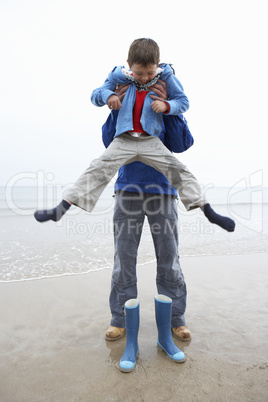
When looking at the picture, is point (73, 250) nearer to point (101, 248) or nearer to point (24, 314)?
point (101, 248)

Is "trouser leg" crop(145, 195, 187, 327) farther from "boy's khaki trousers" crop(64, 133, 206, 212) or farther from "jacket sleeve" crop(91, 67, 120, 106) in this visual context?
"jacket sleeve" crop(91, 67, 120, 106)

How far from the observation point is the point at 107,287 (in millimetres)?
3277

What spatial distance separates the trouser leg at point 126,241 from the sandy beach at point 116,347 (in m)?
0.41

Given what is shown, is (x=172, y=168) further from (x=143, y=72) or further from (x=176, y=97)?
(x=143, y=72)

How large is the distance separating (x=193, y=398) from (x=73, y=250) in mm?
3427

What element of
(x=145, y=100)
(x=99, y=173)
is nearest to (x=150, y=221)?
(x=99, y=173)

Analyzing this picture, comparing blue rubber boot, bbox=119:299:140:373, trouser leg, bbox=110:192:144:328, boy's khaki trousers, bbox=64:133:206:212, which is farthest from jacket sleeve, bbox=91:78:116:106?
blue rubber boot, bbox=119:299:140:373

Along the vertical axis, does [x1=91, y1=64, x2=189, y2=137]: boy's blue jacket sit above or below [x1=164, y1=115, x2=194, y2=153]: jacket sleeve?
above

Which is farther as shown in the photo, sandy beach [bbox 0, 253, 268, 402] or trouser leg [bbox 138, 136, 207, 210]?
trouser leg [bbox 138, 136, 207, 210]

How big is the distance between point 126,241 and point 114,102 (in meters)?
1.00

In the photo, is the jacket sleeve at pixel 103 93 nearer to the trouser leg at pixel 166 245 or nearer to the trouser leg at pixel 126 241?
the trouser leg at pixel 126 241

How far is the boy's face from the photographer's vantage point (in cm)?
207

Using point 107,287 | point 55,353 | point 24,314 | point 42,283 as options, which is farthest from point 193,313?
point 42,283

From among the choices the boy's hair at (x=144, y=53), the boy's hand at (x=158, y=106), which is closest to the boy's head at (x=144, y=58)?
the boy's hair at (x=144, y=53)
